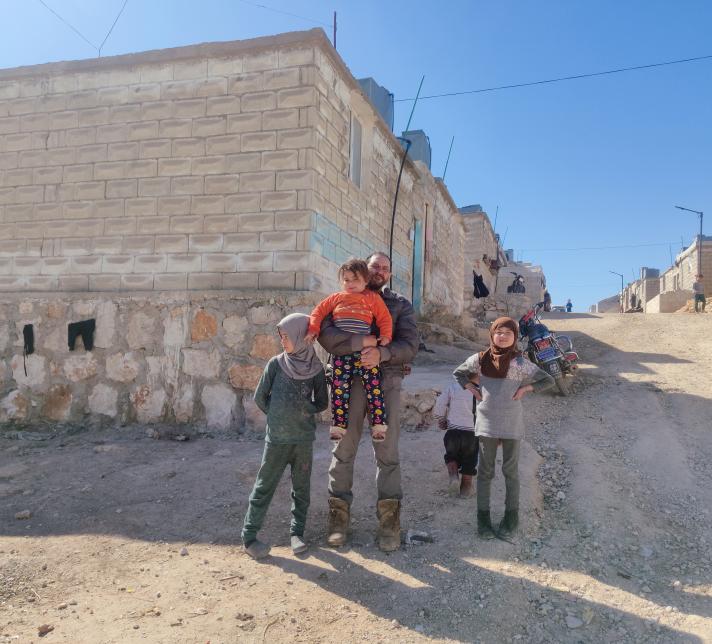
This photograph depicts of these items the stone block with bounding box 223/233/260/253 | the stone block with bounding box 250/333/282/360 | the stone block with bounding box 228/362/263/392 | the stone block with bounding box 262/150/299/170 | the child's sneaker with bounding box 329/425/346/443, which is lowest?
the child's sneaker with bounding box 329/425/346/443

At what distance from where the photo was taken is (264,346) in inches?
223

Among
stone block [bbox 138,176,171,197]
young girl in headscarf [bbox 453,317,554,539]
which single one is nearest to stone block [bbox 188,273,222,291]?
stone block [bbox 138,176,171,197]

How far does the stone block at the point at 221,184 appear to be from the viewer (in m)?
5.89

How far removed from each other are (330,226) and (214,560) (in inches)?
156

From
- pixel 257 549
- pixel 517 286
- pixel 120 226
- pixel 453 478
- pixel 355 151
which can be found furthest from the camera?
pixel 517 286

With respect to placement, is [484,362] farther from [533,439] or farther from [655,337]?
[655,337]

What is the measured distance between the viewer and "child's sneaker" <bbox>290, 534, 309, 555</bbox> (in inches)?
127

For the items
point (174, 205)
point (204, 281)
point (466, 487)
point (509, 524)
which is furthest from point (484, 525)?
point (174, 205)

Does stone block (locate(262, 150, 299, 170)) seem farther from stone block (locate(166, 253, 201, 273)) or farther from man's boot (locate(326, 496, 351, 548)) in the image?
man's boot (locate(326, 496, 351, 548))

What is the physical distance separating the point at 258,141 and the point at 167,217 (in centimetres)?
132

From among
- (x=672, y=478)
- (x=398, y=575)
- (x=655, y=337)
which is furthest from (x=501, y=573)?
(x=655, y=337)

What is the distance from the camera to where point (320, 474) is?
4504 mm

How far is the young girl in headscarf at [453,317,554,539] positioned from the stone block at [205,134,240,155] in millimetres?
3820

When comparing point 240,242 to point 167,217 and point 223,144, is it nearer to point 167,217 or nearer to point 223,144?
point 167,217
